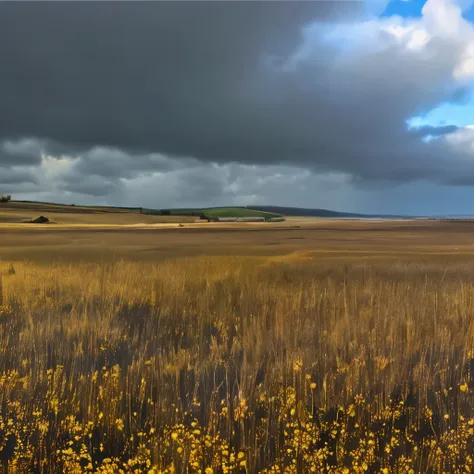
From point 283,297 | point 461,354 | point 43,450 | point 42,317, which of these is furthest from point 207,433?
point 283,297

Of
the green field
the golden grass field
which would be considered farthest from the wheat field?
the green field

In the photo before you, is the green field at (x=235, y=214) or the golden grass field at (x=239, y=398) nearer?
the golden grass field at (x=239, y=398)

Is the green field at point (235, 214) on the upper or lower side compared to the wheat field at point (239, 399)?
upper

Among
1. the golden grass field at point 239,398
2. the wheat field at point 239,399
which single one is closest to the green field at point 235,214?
the golden grass field at point 239,398

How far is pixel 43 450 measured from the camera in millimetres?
3492

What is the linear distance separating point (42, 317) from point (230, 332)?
4141 mm

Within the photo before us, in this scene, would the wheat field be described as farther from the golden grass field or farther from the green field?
the green field

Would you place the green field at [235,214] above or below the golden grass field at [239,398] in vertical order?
above

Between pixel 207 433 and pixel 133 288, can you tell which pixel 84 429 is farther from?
pixel 133 288

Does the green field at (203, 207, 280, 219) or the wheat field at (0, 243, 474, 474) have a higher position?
the green field at (203, 207, 280, 219)

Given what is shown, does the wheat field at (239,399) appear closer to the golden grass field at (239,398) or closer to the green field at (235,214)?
the golden grass field at (239,398)

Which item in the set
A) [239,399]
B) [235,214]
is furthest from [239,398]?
[235,214]

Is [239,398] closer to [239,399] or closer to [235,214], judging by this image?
[239,399]

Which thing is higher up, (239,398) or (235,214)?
(235,214)
